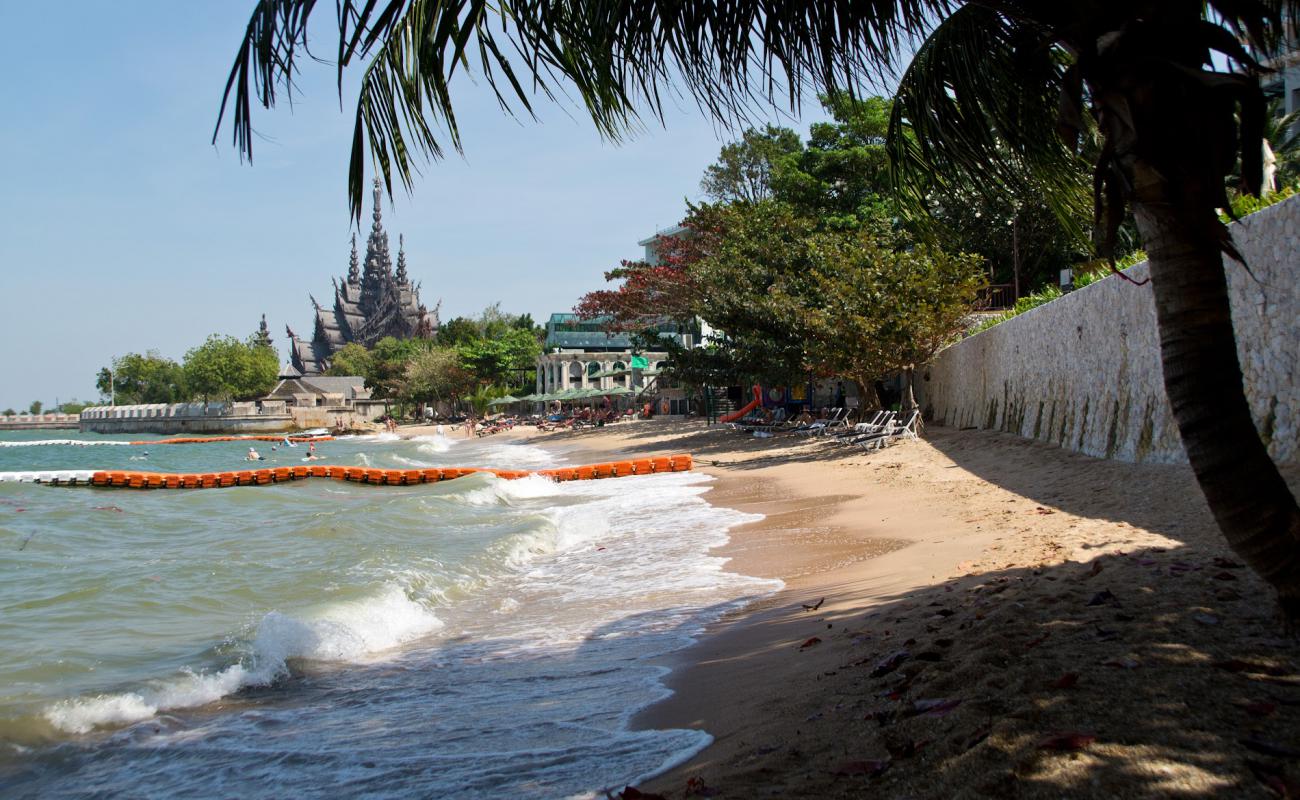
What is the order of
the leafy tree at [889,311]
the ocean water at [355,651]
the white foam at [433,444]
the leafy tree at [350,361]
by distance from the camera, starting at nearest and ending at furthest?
the ocean water at [355,651], the leafy tree at [889,311], the white foam at [433,444], the leafy tree at [350,361]

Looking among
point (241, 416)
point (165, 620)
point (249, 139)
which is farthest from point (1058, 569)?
point (241, 416)

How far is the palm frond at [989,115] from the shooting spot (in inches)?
130

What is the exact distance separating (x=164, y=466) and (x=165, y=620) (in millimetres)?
33951

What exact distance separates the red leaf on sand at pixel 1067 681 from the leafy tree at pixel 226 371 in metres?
92.1

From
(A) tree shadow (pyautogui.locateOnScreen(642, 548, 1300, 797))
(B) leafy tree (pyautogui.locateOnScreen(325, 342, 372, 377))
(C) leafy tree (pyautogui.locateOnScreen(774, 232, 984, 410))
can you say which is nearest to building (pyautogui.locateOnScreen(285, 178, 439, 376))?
(B) leafy tree (pyautogui.locateOnScreen(325, 342, 372, 377))

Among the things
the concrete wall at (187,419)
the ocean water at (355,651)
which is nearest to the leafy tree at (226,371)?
the concrete wall at (187,419)

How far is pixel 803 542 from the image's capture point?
32.6ft

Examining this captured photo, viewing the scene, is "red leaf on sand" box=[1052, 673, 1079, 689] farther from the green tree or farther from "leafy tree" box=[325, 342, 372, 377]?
"leafy tree" box=[325, 342, 372, 377]

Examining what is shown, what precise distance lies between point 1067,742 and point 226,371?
9297cm

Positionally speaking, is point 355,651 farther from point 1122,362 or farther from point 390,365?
point 390,365

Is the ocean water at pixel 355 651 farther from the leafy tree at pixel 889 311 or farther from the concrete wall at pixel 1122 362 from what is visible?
the leafy tree at pixel 889 311

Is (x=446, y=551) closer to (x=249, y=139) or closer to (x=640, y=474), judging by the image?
(x=249, y=139)

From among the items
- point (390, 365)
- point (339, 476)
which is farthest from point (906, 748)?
point (390, 365)

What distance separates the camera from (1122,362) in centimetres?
1059
